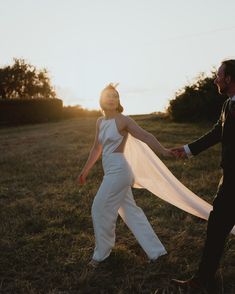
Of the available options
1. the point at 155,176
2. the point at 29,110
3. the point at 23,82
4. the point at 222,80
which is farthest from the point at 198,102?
the point at 23,82

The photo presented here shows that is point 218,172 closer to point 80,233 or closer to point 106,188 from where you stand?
point 80,233

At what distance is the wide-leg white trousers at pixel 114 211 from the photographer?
5.82 meters

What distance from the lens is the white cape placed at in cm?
657

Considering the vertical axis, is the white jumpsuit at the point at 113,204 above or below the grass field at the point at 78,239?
above

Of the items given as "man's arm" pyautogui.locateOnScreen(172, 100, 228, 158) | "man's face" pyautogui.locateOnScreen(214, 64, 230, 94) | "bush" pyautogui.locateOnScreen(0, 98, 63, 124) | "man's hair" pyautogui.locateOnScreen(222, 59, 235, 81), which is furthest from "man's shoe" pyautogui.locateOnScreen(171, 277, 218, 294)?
"bush" pyautogui.locateOnScreen(0, 98, 63, 124)

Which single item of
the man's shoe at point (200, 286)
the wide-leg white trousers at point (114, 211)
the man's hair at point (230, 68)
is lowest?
the man's shoe at point (200, 286)

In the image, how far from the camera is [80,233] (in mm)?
7391

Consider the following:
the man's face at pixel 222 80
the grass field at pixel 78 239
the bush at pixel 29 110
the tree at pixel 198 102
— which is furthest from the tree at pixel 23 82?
the man's face at pixel 222 80

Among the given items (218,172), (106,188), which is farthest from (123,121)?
(218,172)

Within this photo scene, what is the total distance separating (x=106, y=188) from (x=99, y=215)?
1.24ft

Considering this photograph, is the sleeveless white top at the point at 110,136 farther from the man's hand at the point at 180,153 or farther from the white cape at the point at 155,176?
the man's hand at the point at 180,153

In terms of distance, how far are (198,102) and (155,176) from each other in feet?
72.0

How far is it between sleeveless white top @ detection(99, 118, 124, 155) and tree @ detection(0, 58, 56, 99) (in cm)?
5562

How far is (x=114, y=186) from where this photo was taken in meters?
5.82
